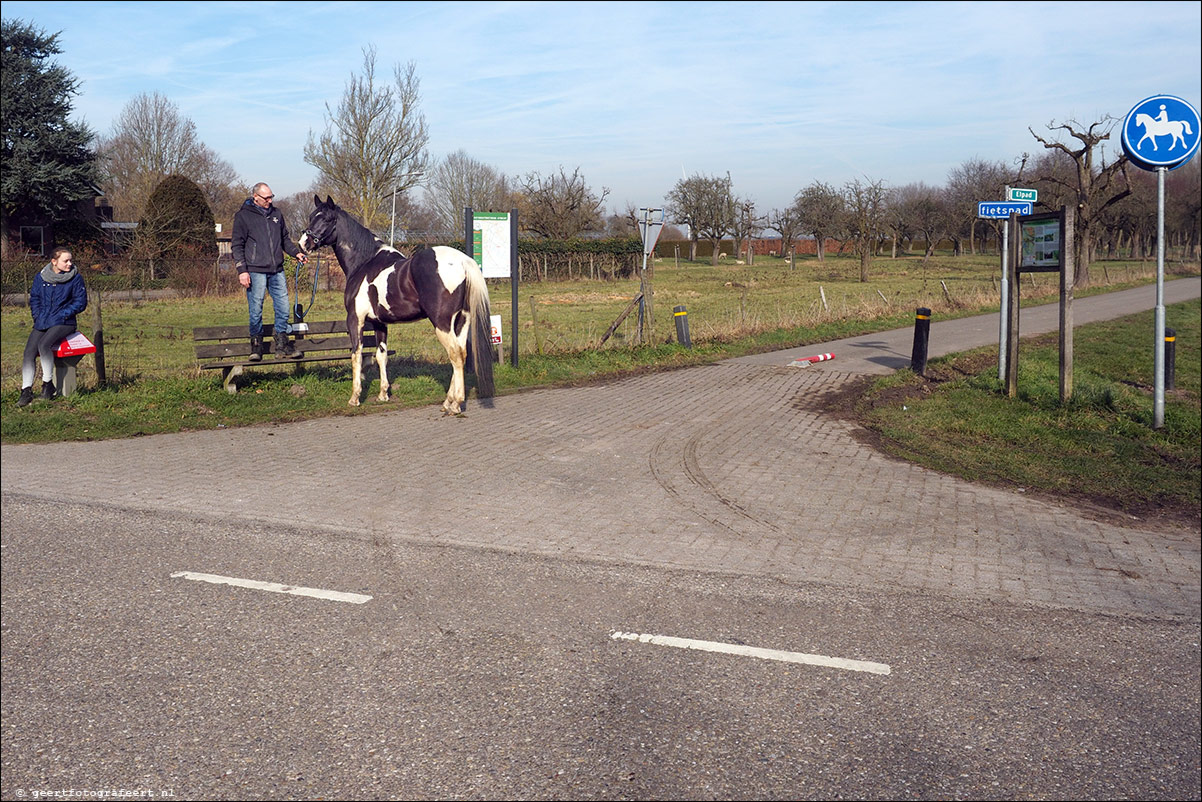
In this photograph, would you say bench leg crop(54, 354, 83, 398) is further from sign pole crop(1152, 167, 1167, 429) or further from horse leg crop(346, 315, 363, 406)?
sign pole crop(1152, 167, 1167, 429)

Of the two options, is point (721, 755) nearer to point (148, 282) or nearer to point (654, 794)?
point (654, 794)

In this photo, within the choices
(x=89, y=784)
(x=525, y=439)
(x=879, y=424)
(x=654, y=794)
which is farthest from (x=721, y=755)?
(x=879, y=424)

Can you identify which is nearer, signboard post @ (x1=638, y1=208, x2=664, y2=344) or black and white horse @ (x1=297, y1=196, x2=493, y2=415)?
black and white horse @ (x1=297, y1=196, x2=493, y2=415)

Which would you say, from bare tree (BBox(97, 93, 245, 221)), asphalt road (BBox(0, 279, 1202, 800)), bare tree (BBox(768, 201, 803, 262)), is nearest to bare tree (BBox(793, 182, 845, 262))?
bare tree (BBox(768, 201, 803, 262))

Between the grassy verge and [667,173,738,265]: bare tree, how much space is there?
63.4 m

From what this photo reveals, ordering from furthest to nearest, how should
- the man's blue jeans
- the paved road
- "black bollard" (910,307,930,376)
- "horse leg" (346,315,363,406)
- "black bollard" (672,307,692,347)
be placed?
"black bollard" (672,307,692,347) → "black bollard" (910,307,930,376) → "horse leg" (346,315,363,406) → the man's blue jeans → the paved road

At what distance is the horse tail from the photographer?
36.9ft

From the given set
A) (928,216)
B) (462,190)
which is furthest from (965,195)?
(462,190)

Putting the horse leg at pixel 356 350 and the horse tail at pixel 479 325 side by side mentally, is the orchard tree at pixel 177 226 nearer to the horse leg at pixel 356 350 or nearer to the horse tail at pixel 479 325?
the horse leg at pixel 356 350

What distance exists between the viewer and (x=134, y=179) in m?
24.2

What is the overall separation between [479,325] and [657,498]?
14.7 ft

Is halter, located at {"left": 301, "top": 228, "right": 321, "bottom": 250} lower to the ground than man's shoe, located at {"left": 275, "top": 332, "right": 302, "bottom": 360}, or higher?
higher

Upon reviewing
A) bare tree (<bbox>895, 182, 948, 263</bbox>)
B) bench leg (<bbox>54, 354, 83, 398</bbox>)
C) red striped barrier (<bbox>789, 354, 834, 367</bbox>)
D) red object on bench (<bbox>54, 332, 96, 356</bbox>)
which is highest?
bare tree (<bbox>895, 182, 948, 263</bbox>)

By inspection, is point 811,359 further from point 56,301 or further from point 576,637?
point 56,301
